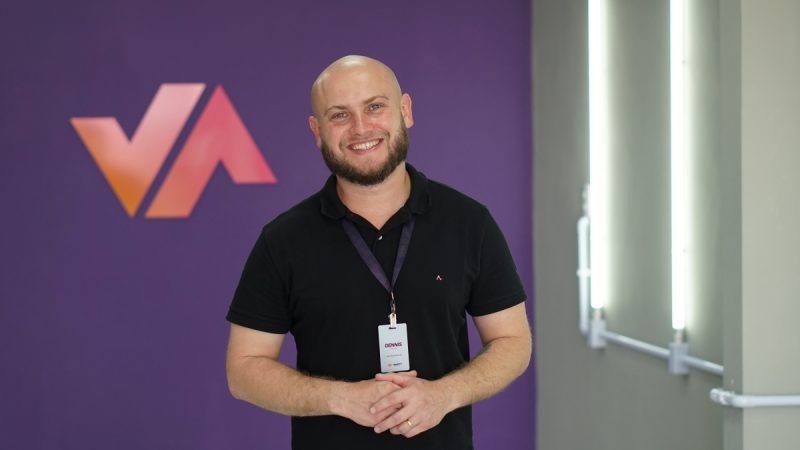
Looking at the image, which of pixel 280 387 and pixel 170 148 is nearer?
pixel 280 387

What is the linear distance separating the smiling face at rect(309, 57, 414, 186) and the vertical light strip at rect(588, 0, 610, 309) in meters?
1.90

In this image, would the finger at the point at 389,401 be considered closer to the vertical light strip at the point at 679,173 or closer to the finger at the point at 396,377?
the finger at the point at 396,377

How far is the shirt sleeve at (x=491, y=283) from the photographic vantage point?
2197 millimetres

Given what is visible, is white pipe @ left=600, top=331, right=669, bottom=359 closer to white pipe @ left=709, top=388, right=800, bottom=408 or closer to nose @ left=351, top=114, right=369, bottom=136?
white pipe @ left=709, top=388, right=800, bottom=408

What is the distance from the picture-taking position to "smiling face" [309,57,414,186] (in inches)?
83.8

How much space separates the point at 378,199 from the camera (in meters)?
2.21

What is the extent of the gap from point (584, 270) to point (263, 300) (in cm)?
220

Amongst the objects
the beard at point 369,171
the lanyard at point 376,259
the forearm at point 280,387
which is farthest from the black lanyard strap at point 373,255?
the forearm at point 280,387

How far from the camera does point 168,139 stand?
4.88 meters

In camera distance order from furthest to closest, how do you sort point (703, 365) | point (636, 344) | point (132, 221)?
point (132, 221) → point (636, 344) → point (703, 365)

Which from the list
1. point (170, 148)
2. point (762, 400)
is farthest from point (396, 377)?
point (170, 148)

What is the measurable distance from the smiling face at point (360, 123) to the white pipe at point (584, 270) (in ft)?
6.57

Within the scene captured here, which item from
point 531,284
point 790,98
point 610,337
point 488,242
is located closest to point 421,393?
point 488,242

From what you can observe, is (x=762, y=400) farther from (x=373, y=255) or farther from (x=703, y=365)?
(x=373, y=255)
